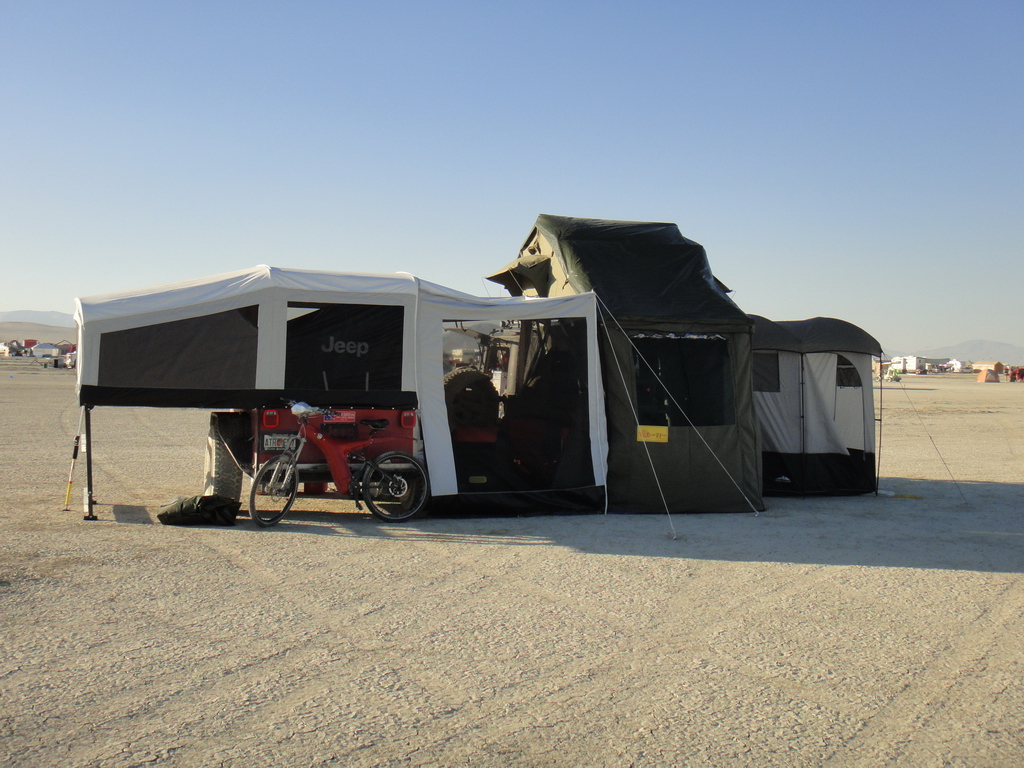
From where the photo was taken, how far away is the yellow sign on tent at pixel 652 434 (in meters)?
9.42

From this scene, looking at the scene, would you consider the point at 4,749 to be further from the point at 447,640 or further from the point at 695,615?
the point at 695,615

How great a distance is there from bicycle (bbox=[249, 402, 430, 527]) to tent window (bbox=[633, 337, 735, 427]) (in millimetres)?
2645

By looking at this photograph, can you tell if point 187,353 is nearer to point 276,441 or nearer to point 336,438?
point 276,441


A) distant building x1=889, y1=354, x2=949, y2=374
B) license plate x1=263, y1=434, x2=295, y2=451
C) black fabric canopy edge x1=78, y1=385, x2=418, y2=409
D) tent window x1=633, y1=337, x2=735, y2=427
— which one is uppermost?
distant building x1=889, y1=354, x2=949, y2=374

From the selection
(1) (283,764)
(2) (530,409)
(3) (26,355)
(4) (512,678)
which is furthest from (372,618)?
(3) (26,355)

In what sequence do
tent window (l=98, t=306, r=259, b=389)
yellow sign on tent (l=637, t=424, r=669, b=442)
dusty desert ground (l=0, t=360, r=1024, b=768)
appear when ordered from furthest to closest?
yellow sign on tent (l=637, t=424, r=669, b=442) < tent window (l=98, t=306, r=259, b=389) < dusty desert ground (l=0, t=360, r=1024, b=768)

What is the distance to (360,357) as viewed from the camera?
8.91 metres

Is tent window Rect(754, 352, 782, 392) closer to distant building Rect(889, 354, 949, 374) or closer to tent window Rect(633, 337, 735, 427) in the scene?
tent window Rect(633, 337, 735, 427)

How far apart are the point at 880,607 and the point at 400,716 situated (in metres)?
3.50

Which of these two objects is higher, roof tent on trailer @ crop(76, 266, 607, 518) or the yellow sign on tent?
roof tent on trailer @ crop(76, 266, 607, 518)

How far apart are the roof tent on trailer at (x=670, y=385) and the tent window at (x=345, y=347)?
225 centimetres

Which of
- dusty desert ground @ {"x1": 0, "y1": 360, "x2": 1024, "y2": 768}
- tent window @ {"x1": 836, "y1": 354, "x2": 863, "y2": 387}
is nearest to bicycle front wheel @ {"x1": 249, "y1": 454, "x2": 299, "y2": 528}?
dusty desert ground @ {"x1": 0, "y1": 360, "x2": 1024, "y2": 768}

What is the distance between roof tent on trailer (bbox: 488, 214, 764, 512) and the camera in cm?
943

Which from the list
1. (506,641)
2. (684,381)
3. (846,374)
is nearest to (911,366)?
(846,374)
